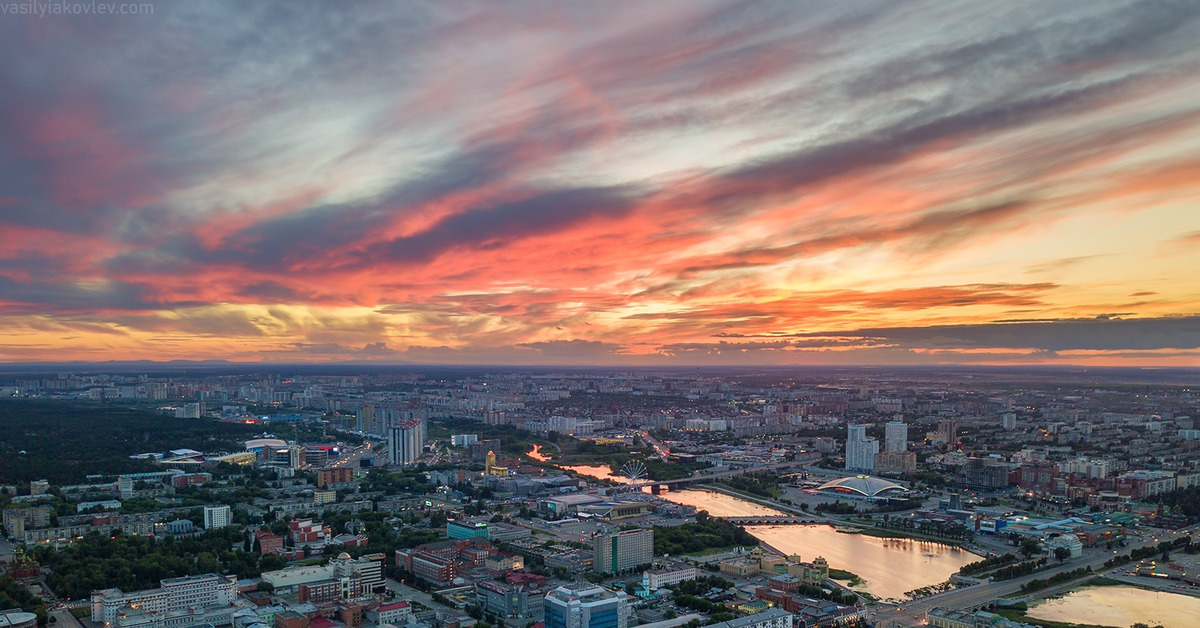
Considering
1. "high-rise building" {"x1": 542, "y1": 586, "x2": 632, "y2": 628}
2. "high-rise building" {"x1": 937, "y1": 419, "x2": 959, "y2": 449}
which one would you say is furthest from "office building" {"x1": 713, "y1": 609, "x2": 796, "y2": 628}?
"high-rise building" {"x1": 937, "y1": 419, "x2": 959, "y2": 449}

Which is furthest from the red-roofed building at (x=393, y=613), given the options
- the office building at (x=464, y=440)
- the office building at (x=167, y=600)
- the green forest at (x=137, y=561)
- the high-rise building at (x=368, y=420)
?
the high-rise building at (x=368, y=420)

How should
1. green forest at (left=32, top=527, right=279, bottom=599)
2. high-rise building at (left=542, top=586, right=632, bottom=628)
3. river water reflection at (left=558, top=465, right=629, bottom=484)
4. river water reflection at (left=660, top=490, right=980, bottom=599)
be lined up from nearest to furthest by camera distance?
high-rise building at (left=542, top=586, right=632, bottom=628), green forest at (left=32, top=527, right=279, bottom=599), river water reflection at (left=660, top=490, right=980, bottom=599), river water reflection at (left=558, top=465, right=629, bottom=484)

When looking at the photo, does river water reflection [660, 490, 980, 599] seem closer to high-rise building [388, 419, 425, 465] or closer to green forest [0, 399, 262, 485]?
high-rise building [388, 419, 425, 465]

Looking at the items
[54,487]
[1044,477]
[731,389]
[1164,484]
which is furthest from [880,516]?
[731,389]

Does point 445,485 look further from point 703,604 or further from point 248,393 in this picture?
point 248,393

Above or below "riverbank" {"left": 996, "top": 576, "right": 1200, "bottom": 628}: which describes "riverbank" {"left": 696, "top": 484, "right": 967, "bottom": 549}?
below

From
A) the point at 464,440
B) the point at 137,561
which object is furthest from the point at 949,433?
the point at 137,561

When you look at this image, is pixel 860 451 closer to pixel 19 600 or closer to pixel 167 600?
pixel 167 600
